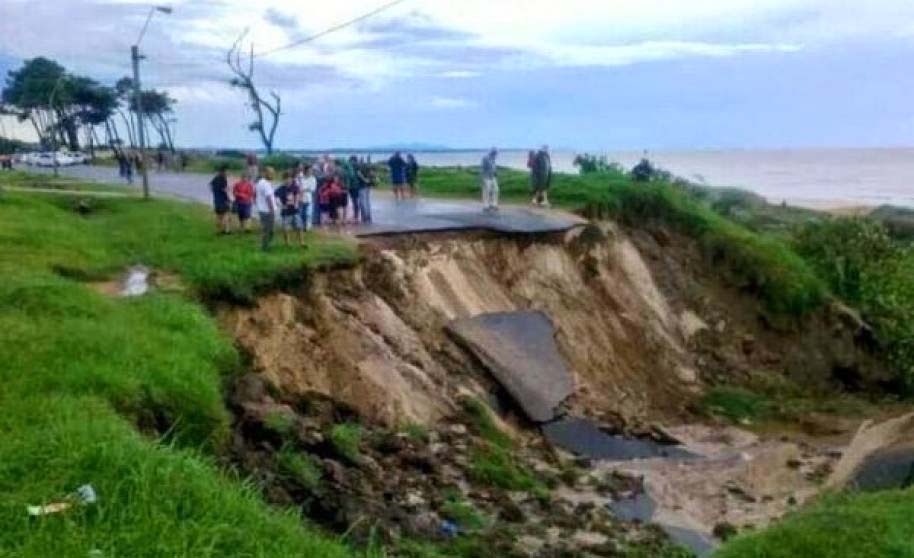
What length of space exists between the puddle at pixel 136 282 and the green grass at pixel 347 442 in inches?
144

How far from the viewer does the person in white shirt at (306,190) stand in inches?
842

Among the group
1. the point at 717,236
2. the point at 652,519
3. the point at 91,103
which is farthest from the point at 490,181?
the point at 91,103

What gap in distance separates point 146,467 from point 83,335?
4.66m

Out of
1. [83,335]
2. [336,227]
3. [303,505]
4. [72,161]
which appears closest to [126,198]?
[336,227]

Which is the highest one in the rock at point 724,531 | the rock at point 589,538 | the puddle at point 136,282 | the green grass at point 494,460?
the puddle at point 136,282

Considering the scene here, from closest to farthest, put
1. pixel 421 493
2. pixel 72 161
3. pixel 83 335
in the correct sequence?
pixel 83 335, pixel 421 493, pixel 72 161

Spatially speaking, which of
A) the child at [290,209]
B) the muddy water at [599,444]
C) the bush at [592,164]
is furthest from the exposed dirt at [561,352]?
the bush at [592,164]

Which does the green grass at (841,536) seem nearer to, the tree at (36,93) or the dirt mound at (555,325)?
the dirt mound at (555,325)

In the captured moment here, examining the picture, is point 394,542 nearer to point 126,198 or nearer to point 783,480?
point 783,480

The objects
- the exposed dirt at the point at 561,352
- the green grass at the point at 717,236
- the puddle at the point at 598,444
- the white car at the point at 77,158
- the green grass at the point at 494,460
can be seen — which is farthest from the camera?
the white car at the point at 77,158

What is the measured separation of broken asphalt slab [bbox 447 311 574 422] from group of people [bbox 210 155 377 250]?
11.2 ft

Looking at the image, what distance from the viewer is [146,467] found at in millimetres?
8531

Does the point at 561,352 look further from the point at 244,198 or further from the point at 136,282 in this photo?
the point at 136,282

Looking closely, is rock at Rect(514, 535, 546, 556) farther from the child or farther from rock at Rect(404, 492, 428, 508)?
the child
